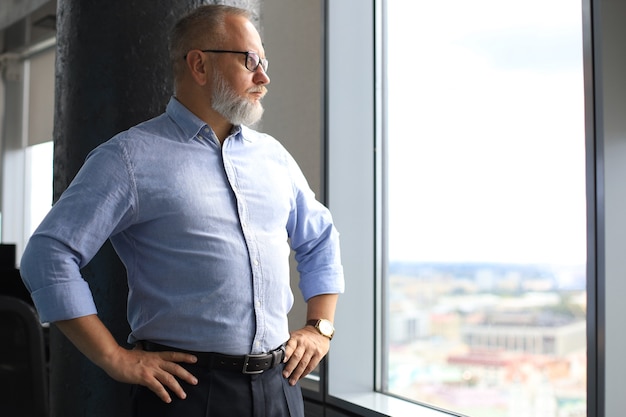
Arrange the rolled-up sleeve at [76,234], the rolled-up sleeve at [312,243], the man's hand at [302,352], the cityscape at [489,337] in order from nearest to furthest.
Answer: the rolled-up sleeve at [76,234] → the man's hand at [302,352] → the rolled-up sleeve at [312,243] → the cityscape at [489,337]

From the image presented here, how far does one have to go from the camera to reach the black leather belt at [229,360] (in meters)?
1.62

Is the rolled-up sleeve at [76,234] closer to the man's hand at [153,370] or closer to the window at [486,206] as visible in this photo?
the man's hand at [153,370]

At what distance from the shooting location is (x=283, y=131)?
340 centimetres

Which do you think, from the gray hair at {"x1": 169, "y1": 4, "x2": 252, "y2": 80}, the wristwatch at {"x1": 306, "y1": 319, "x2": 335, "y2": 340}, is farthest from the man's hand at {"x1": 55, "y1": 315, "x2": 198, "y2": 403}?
the gray hair at {"x1": 169, "y1": 4, "x2": 252, "y2": 80}

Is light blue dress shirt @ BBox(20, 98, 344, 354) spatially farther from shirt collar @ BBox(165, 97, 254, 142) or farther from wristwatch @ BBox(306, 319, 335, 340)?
wristwatch @ BBox(306, 319, 335, 340)

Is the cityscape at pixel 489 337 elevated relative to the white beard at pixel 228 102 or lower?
lower

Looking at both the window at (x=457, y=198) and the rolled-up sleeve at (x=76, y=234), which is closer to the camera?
the rolled-up sleeve at (x=76, y=234)

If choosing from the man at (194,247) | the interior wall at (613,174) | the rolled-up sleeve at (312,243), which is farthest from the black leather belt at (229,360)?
the interior wall at (613,174)

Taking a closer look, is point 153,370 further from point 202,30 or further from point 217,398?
point 202,30

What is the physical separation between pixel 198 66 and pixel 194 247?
0.46 metres

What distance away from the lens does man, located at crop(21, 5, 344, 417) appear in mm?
1571

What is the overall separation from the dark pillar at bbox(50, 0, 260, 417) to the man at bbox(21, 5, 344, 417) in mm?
252

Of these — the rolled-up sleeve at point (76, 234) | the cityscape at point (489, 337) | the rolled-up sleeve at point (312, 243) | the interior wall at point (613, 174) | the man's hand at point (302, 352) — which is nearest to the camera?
the rolled-up sleeve at point (76, 234)

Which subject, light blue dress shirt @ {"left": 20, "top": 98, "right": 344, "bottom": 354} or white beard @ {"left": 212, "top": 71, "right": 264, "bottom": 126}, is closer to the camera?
light blue dress shirt @ {"left": 20, "top": 98, "right": 344, "bottom": 354}
